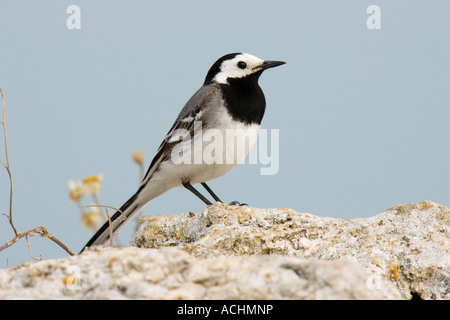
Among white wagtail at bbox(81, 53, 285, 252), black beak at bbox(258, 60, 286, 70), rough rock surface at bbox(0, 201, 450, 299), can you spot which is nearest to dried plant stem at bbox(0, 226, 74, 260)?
rough rock surface at bbox(0, 201, 450, 299)

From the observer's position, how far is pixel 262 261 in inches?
96.0

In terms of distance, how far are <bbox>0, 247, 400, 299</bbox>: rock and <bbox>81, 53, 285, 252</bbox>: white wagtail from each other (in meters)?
3.34

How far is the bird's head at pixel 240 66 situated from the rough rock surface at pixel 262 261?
2.52 meters

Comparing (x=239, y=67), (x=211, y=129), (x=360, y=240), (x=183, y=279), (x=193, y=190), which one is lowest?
(x=193, y=190)

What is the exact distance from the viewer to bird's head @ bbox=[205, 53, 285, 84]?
22.1 ft

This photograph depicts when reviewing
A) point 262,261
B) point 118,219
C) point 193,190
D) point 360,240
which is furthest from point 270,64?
point 262,261

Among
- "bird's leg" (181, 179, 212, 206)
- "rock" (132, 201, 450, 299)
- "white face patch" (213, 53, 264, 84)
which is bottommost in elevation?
"bird's leg" (181, 179, 212, 206)

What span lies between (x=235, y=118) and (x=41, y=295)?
400cm

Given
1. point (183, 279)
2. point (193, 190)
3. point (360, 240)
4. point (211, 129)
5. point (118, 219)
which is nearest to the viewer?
point (183, 279)

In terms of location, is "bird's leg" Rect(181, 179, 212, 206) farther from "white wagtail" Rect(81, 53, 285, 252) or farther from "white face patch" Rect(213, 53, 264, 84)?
"white face patch" Rect(213, 53, 264, 84)

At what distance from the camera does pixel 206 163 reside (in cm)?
621

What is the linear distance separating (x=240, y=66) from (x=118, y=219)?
2.16m

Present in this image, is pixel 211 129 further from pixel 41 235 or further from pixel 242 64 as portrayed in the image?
pixel 41 235

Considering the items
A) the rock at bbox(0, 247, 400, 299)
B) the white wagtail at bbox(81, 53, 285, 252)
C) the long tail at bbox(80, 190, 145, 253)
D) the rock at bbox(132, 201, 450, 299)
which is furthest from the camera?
the white wagtail at bbox(81, 53, 285, 252)
